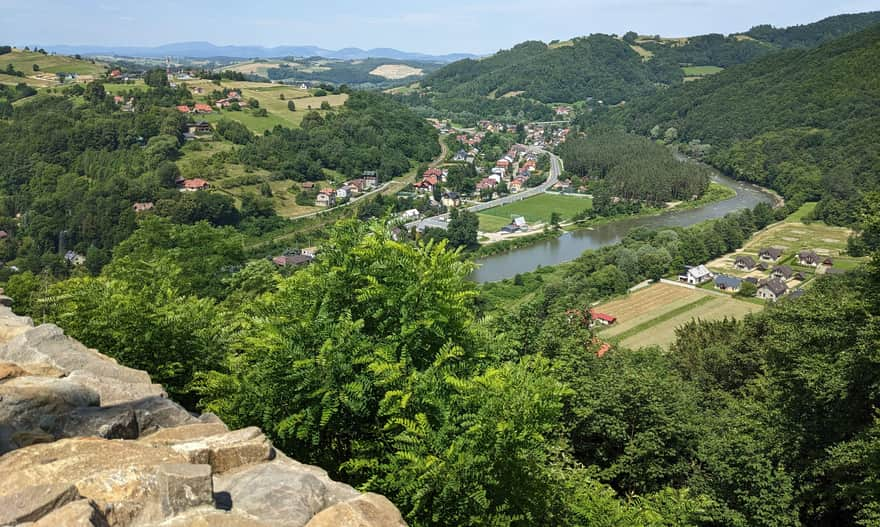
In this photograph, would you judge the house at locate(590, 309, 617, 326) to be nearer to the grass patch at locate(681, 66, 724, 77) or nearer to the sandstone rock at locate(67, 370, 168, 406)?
the sandstone rock at locate(67, 370, 168, 406)

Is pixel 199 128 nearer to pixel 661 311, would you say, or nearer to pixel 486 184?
pixel 486 184

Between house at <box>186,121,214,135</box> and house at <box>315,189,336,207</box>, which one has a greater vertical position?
house at <box>186,121,214,135</box>

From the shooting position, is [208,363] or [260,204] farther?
[260,204]

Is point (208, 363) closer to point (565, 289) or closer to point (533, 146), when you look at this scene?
point (565, 289)

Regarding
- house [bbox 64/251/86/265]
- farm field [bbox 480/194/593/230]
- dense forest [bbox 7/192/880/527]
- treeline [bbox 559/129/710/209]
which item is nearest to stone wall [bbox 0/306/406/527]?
dense forest [bbox 7/192/880/527]

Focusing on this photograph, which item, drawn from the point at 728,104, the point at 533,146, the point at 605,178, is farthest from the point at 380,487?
the point at 728,104

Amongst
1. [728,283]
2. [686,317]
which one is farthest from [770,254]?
[686,317]

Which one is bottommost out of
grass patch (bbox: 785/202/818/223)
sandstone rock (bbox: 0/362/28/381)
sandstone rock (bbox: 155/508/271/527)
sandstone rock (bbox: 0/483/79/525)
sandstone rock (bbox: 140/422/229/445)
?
grass patch (bbox: 785/202/818/223)
